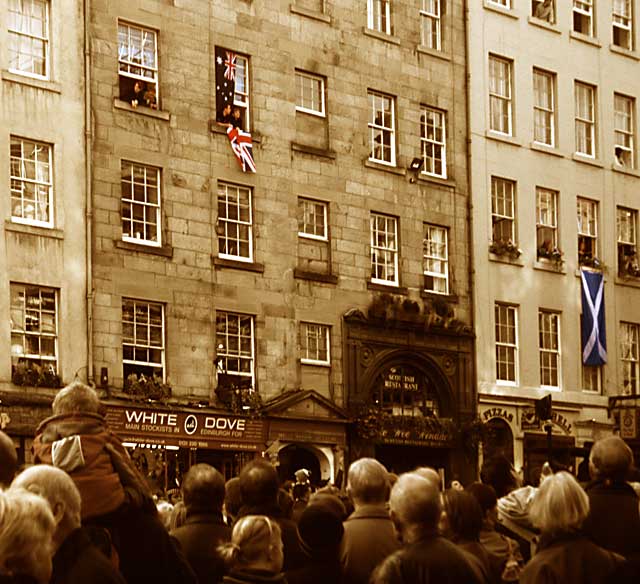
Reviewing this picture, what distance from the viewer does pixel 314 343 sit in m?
38.1

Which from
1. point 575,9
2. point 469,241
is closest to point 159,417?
point 469,241

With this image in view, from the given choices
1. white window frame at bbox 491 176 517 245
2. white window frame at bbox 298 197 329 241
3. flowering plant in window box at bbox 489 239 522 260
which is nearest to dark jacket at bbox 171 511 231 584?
white window frame at bbox 298 197 329 241

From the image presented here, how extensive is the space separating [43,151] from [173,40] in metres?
4.04

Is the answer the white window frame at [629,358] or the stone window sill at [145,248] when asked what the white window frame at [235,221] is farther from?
the white window frame at [629,358]

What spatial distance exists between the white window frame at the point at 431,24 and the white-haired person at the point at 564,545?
32.9 m

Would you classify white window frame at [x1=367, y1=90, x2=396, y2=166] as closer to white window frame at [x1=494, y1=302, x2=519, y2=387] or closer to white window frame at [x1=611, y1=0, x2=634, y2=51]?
white window frame at [x1=494, y1=302, x2=519, y2=387]

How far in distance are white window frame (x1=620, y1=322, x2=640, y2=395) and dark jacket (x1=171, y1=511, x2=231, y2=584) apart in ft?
117

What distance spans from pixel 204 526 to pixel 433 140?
103 ft

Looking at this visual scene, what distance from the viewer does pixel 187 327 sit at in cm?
3528

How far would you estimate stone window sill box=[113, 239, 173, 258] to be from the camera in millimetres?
34281

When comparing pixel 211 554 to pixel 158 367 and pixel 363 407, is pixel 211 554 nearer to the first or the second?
pixel 158 367

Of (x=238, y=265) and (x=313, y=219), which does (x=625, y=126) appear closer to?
(x=313, y=219)

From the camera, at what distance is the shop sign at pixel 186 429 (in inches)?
1319

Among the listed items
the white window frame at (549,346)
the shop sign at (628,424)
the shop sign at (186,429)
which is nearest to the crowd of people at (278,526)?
the shop sign at (186,429)
